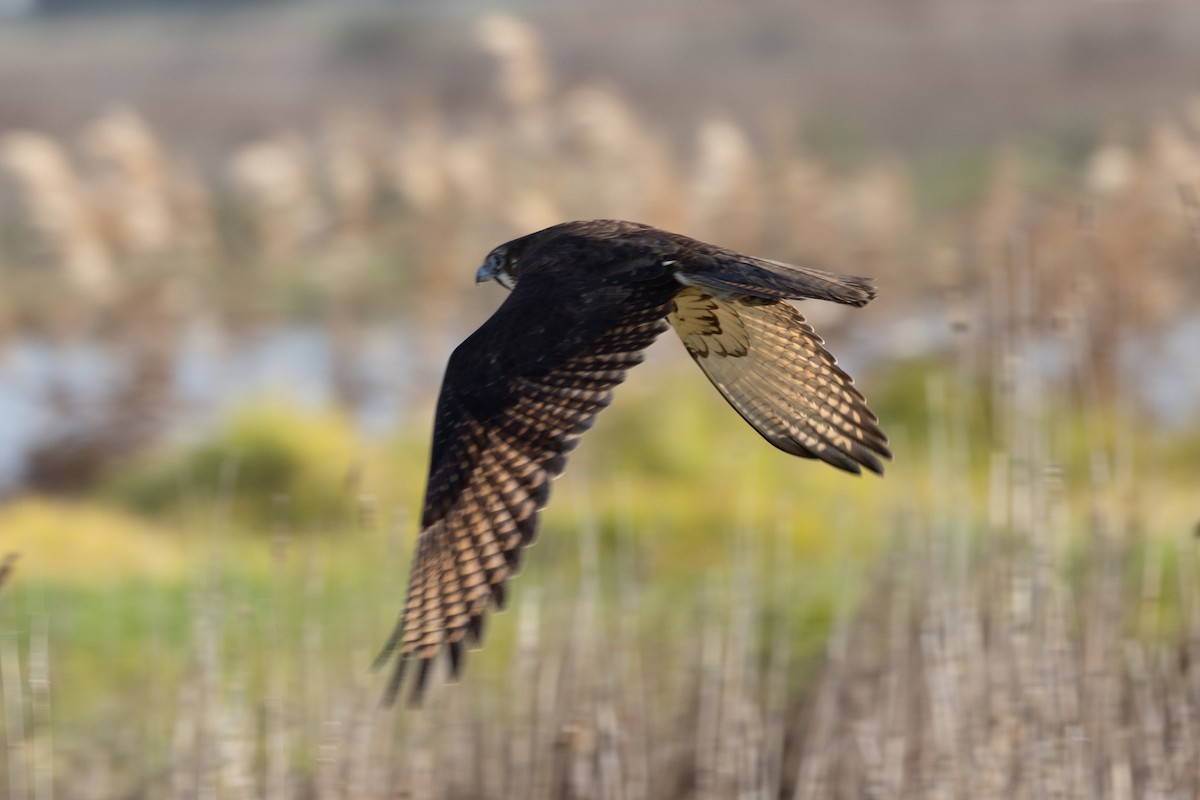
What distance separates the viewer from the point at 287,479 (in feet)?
25.4

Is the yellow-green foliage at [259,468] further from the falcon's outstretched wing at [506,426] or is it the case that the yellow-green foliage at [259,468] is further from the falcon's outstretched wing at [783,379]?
the falcon's outstretched wing at [506,426]

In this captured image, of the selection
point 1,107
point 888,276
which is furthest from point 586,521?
point 1,107

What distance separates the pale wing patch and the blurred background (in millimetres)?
474

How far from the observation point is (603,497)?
7.15 metres

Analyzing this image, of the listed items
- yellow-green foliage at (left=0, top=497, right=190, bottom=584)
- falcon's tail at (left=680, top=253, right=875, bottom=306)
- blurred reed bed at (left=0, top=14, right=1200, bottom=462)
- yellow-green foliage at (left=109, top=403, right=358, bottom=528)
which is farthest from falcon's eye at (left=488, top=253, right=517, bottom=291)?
yellow-green foliage at (left=109, top=403, right=358, bottom=528)

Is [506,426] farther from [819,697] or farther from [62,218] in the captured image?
[62,218]

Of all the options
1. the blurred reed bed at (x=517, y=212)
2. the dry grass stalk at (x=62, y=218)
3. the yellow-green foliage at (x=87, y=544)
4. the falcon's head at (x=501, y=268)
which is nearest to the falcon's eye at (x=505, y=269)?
the falcon's head at (x=501, y=268)

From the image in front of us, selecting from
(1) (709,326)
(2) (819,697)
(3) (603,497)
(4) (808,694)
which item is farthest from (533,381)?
(3) (603,497)

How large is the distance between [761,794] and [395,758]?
37.2 inches

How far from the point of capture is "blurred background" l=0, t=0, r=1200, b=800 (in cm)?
383

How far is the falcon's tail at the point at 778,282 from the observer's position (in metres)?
3.14

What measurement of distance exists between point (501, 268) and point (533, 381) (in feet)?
2.78

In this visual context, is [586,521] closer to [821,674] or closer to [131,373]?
[821,674]

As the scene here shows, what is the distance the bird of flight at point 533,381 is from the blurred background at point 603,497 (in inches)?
12.6
